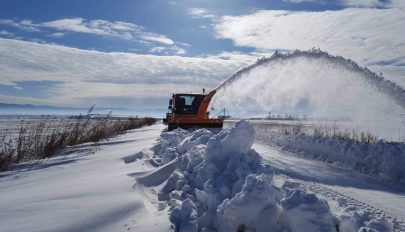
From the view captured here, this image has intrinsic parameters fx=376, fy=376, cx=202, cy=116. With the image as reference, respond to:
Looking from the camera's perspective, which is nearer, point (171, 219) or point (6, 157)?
point (171, 219)

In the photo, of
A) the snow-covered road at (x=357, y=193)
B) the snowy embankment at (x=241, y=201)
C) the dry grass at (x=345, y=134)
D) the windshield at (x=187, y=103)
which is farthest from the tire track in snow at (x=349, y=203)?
the windshield at (x=187, y=103)

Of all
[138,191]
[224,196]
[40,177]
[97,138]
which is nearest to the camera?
[224,196]

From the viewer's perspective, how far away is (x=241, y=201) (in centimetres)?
348

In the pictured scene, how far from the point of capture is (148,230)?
142 inches

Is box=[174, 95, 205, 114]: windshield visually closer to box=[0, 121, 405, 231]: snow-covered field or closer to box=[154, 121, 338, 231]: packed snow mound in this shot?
box=[0, 121, 405, 231]: snow-covered field

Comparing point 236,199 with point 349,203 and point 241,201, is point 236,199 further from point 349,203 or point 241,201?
point 349,203

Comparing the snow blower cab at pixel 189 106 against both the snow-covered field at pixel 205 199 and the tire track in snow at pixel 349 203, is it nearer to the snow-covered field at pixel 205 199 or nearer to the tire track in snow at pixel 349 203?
the snow-covered field at pixel 205 199

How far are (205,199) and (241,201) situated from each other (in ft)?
2.19

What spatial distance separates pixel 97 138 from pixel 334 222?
1432 centimetres

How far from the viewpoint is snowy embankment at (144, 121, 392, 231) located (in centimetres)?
321

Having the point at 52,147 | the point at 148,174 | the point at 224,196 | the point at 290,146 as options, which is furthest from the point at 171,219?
the point at 290,146

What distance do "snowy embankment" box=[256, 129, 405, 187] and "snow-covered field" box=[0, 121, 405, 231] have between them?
5.70 ft

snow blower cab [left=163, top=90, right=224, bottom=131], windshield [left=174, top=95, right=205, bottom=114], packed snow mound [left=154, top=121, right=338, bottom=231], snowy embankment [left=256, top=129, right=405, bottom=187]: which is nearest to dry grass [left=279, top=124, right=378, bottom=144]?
snowy embankment [left=256, top=129, right=405, bottom=187]

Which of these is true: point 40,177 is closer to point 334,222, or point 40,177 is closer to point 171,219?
point 171,219
